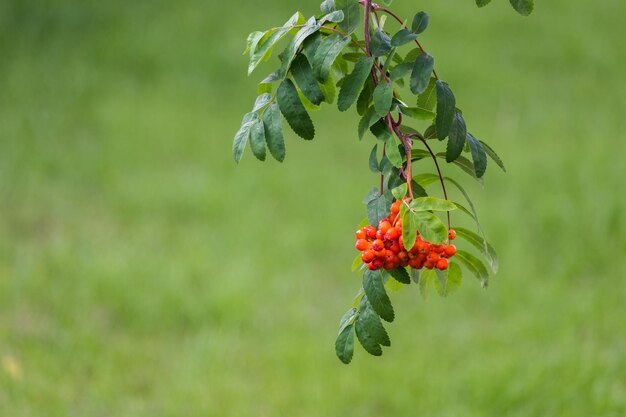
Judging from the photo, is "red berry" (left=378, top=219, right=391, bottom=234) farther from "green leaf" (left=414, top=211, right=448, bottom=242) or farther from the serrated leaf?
the serrated leaf

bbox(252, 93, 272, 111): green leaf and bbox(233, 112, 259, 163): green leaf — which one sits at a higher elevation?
bbox(252, 93, 272, 111): green leaf

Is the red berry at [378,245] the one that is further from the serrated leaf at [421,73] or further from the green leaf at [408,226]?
the serrated leaf at [421,73]

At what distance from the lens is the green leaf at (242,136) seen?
69.7 inches

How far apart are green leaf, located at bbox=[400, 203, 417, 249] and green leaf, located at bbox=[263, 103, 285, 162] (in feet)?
1.07

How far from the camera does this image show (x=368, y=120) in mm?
1734

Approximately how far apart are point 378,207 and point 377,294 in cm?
17

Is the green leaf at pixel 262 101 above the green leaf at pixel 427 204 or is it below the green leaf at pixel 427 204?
above

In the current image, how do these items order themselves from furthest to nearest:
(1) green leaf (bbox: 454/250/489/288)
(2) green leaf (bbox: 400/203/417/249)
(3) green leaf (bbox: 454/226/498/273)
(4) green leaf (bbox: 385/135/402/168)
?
(1) green leaf (bbox: 454/250/489/288) < (3) green leaf (bbox: 454/226/498/273) < (4) green leaf (bbox: 385/135/402/168) < (2) green leaf (bbox: 400/203/417/249)

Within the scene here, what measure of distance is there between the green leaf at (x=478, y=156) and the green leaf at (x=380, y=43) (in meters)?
0.23

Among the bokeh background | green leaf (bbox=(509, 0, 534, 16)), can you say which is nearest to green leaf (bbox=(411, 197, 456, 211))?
green leaf (bbox=(509, 0, 534, 16))

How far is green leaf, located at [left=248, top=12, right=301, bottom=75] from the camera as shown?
5.88 feet

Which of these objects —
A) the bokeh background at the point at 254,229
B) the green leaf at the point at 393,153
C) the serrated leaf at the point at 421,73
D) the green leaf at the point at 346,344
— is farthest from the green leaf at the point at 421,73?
the bokeh background at the point at 254,229

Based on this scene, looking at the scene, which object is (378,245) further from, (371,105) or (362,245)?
(371,105)

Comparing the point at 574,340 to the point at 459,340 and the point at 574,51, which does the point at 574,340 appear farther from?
the point at 574,51
